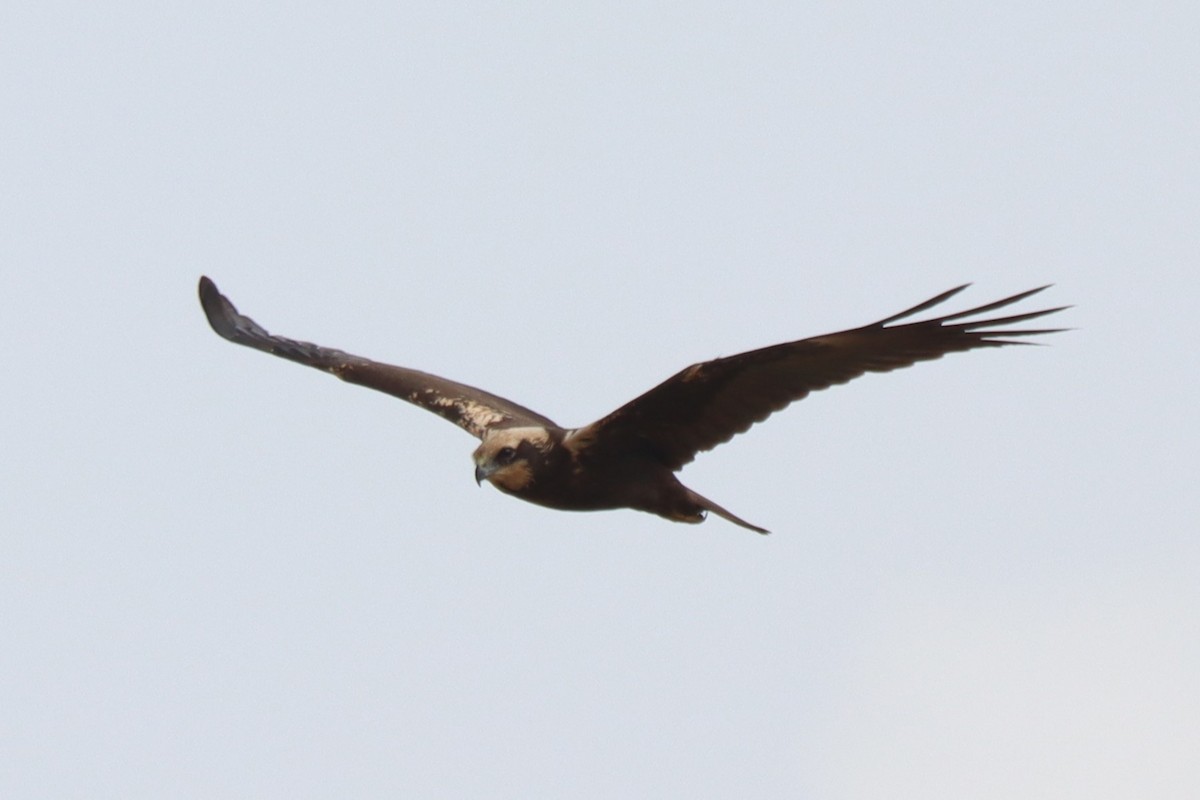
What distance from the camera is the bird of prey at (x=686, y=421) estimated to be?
893cm

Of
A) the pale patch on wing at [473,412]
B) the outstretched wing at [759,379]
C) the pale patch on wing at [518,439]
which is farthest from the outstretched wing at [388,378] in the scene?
the outstretched wing at [759,379]

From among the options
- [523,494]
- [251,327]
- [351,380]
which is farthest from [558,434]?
[251,327]

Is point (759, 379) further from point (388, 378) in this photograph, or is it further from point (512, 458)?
point (388, 378)

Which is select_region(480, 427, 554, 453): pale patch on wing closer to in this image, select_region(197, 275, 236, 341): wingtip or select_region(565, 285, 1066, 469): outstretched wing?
select_region(565, 285, 1066, 469): outstretched wing

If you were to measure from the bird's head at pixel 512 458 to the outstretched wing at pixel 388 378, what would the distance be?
0.90 meters

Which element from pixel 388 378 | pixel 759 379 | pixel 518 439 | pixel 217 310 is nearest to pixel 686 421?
pixel 759 379

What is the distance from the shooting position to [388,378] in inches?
478

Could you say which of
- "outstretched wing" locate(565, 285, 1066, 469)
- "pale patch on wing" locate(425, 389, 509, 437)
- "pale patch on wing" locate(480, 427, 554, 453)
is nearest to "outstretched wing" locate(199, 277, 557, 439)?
"pale patch on wing" locate(425, 389, 509, 437)

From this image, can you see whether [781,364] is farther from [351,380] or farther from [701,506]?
[351,380]

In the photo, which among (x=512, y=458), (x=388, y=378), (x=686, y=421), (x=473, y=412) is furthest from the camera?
(x=388, y=378)

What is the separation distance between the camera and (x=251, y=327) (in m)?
13.0

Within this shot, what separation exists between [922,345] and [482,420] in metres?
3.02

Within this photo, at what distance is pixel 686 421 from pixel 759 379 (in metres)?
0.50

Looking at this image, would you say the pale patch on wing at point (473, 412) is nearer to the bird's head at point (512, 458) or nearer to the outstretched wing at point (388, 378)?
the outstretched wing at point (388, 378)
